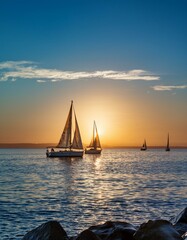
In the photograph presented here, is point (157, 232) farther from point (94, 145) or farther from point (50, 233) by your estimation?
point (94, 145)

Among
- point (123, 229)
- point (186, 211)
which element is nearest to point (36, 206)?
point (186, 211)

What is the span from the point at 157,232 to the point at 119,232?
5.21ft

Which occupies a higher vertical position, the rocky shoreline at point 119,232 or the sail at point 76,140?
the sail at point 76,140

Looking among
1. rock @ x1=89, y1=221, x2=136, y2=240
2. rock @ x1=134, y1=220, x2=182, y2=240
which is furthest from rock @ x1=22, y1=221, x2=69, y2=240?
rock @ x1=134, y1=220, x2=182, y2=240

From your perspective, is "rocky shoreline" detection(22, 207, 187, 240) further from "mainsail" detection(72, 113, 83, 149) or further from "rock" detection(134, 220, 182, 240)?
"mainsail" detection(72, 113, 83, 149)

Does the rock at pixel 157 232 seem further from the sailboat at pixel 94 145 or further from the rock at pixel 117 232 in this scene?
the sailboat at pixel 94 145

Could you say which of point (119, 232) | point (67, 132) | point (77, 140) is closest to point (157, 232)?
point (119, 232)

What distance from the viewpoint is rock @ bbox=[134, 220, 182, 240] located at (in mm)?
10258

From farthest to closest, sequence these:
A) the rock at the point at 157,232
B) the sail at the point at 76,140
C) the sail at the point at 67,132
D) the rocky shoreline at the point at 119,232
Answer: the sail at the point at 76,140 < the sail at the point at 67,132 < the rocky shoreline at the point at 119,232 < the rock at the point at 157,232

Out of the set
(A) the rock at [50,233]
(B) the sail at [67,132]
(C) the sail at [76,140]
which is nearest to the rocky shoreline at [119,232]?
(A) the rock at [50,233]

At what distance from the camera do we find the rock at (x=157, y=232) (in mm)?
10258

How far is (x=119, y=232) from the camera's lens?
11641 mm

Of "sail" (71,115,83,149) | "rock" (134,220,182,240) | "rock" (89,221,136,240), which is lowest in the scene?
"rock" (89,221,136,240)

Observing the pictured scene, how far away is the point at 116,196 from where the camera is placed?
1250 inches
